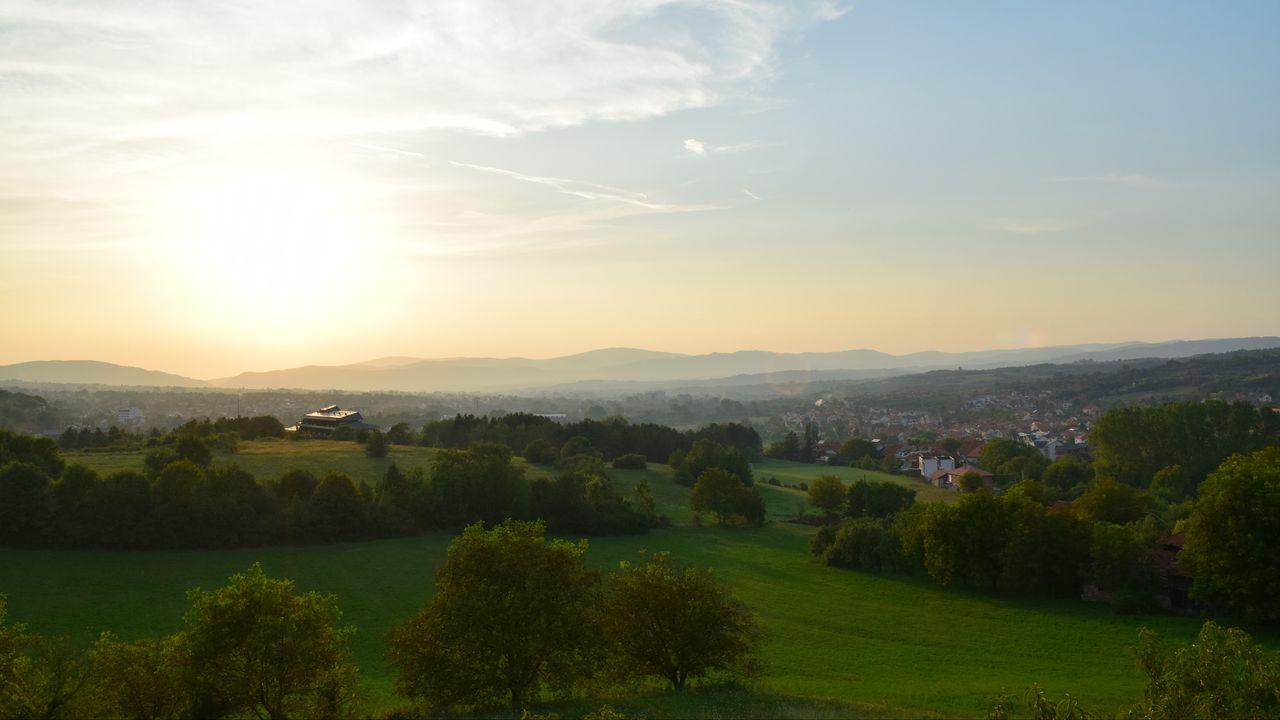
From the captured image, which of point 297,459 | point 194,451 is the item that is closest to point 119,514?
point 194,451

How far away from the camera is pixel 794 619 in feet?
136

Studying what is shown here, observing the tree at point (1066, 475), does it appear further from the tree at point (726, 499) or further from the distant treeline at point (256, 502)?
the distant treeline at point (256, 502)

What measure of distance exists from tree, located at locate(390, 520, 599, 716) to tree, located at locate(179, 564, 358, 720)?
3.27 metres

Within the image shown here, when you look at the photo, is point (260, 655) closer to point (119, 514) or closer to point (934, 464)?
point (119, 514)

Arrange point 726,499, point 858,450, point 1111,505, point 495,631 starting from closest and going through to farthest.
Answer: point 495,631, point 1111,505, point 726,499, point 858,450

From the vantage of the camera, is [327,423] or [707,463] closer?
[707,463]

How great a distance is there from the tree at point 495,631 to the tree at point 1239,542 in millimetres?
30775

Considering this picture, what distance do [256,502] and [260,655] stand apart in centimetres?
3567

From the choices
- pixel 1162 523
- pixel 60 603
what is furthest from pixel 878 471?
pixel 60 603

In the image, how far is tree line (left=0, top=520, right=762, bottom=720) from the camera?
20.1 meters

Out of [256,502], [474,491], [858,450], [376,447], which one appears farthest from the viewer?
[858,450]

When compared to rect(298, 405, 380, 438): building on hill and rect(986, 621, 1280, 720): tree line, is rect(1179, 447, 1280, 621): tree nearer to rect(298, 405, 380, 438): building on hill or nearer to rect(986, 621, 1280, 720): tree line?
rect(986, 621, 1280, 720): tree line

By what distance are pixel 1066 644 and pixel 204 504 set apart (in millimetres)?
48234

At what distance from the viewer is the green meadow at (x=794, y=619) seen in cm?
2723
